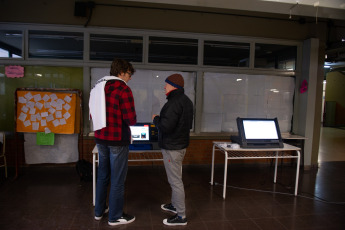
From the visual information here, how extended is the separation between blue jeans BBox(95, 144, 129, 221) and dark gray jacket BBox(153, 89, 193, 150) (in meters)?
0.43

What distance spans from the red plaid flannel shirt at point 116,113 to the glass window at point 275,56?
3357 mm

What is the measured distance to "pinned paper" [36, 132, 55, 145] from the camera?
13.1ft

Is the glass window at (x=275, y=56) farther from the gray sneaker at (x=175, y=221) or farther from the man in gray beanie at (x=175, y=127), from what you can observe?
the gray sneaker at (x=175, y=221)

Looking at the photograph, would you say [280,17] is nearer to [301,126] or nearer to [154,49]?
[301,126]

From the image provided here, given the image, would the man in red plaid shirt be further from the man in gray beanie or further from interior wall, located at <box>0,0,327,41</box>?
interior wall, located at <box>0,0,327,41</box>

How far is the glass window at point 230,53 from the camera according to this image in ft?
15.4

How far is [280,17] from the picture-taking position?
469 centimetres

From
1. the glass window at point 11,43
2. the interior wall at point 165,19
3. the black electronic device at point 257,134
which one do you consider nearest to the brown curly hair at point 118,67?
the black electronic device at point 257,134

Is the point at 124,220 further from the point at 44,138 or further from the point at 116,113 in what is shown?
the point at 44,138

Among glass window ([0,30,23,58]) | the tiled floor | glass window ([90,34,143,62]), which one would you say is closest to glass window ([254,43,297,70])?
the tiled floor

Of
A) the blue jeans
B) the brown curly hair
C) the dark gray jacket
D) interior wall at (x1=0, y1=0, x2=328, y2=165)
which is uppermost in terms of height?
interior wall at (x1=0, y1=0, x2=328, y2=165)

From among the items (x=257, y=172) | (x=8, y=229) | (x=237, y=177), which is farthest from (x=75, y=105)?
(x=257, y=172)

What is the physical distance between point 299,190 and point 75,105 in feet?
12.8

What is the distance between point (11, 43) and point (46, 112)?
138cm
